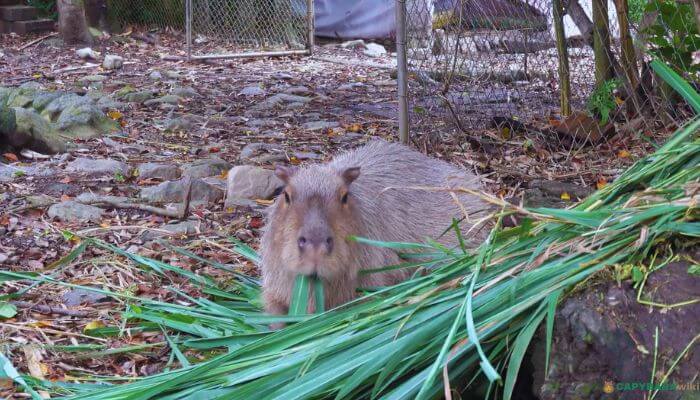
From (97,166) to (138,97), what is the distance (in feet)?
7.86

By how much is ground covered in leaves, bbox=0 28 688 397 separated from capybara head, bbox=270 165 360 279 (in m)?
0.54

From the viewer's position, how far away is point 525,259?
2572 mm

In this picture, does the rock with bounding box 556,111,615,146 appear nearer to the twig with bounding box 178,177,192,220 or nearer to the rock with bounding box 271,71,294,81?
the twig with bounding box 178,177,192,220

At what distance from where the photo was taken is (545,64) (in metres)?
5.78

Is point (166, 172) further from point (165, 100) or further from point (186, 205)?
point (165, 100)

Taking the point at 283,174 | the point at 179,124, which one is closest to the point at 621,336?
the point at 283,174

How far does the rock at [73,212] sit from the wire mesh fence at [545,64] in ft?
7.05

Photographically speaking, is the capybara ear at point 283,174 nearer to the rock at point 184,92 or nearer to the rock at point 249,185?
the rock at point 249,185

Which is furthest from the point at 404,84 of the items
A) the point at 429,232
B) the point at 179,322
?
the point at 179,322

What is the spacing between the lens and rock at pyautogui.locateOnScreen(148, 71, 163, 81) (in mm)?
9000

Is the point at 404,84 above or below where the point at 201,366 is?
above

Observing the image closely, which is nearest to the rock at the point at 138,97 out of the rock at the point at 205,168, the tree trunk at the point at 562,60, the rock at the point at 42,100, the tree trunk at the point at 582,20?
the rock at the point at 42,100

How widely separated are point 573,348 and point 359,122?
4904 millimetres

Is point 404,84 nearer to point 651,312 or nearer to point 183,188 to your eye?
point 183,188
